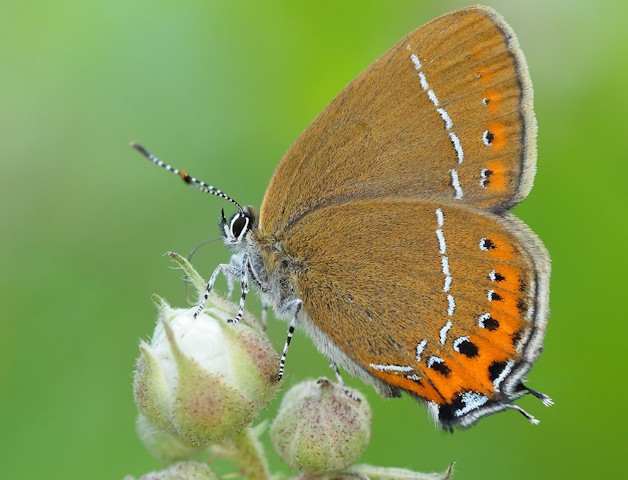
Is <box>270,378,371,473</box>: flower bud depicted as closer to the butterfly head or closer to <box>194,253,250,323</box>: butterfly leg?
<box>194,253,250,323</box>: butterfly leg

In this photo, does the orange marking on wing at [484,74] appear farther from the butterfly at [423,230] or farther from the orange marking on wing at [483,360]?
the orange marking on wing at [483,360]

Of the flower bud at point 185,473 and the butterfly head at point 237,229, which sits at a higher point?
the butterfly head at point 237,229

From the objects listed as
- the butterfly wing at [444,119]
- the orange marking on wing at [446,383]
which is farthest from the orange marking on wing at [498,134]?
the orange marking on wing at [446,383]

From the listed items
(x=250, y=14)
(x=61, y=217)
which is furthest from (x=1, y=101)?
(x=250, y=14)

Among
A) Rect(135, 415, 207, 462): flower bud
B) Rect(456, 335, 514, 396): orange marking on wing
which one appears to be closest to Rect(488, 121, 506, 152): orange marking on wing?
Rect(456, 335, 514, 396): orange marking on wing

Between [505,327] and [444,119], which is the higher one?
[444,119]

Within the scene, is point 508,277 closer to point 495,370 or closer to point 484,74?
point 495,370

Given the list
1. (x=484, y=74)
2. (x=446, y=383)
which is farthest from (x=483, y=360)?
(x=484, y=74)
